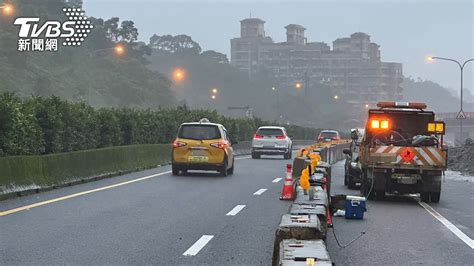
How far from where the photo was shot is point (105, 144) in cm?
2808

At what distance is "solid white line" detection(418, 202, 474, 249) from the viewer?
11.2 m

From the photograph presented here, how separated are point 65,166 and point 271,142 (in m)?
22.5

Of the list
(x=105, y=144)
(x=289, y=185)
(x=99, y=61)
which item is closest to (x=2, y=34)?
(x=99, y=61)

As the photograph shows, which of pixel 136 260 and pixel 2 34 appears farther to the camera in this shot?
pixel 2 34

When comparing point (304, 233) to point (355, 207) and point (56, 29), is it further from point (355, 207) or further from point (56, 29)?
point (56, 29)

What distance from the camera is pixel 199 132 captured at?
80.5 feet

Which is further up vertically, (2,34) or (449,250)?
(2,34)

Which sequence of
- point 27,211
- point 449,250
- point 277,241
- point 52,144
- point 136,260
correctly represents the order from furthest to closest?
point 52,144 → point 27,211 → point 449,250 → point 136,260 → point 277,241

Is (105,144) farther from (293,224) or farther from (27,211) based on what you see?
(293,224)

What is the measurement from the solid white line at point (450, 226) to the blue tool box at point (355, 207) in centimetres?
148

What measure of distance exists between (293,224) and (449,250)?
3.32 m

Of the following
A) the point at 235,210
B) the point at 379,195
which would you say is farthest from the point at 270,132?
the point at 235,210

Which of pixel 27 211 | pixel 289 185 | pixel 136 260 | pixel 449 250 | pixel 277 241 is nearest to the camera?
pixel 277 241

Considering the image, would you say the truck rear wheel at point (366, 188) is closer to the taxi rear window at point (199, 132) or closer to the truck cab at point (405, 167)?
the truck cab at point (405, 167)
